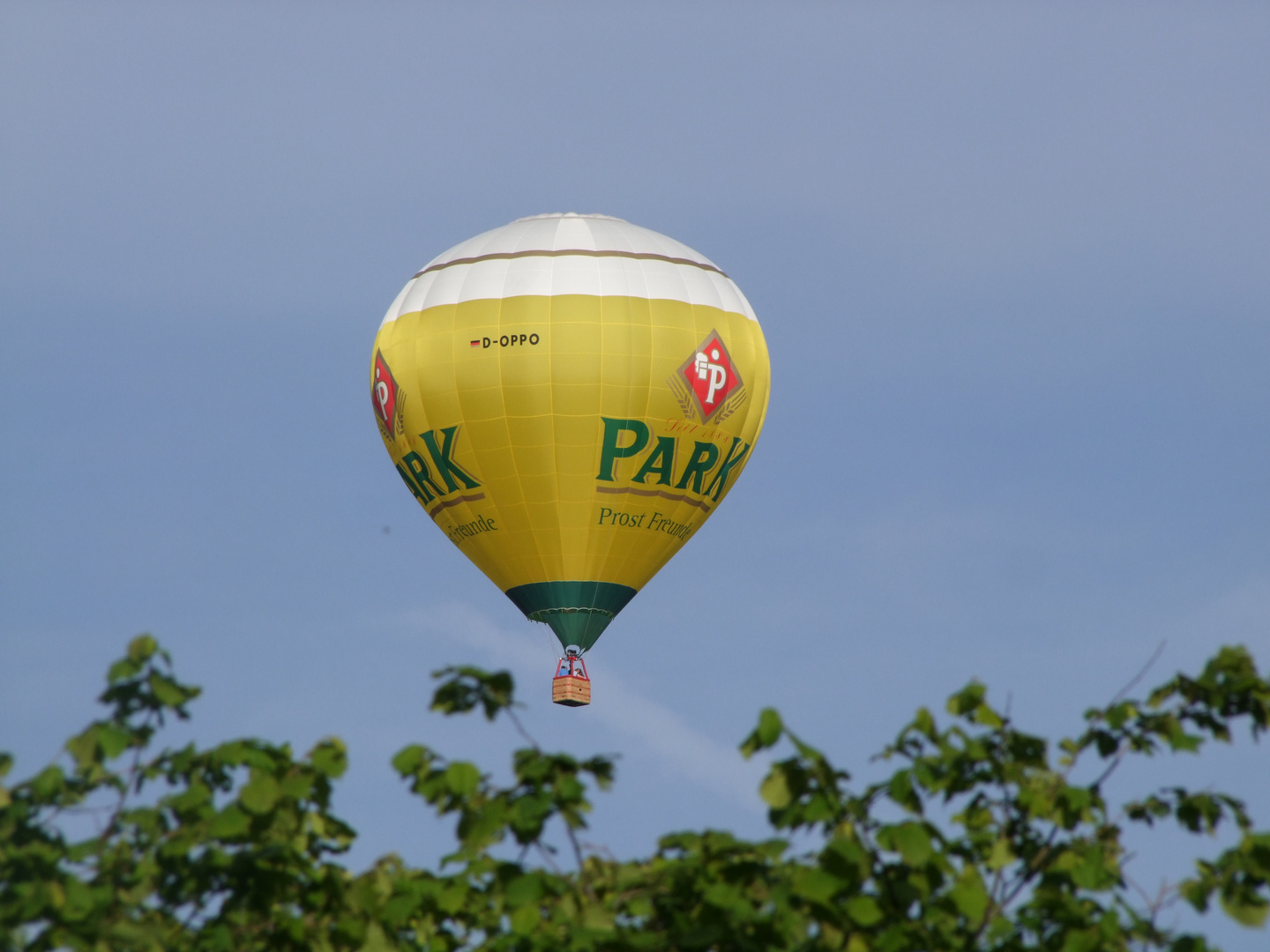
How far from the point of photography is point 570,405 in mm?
32812

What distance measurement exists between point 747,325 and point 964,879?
26.9 m

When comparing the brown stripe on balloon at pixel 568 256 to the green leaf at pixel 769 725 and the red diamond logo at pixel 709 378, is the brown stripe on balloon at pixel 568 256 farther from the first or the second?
the green leaf at pixel 769 725

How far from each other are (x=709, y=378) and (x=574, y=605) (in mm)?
4665

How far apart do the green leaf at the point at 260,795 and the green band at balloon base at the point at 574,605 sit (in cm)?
2518

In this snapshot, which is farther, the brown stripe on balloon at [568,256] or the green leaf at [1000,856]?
the brown stripe on balloon at [568,256]

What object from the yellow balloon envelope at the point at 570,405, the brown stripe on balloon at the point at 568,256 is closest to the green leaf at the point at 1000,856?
the yellow balloon envelope at the point at 570,405

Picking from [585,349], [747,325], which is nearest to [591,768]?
[585,349]

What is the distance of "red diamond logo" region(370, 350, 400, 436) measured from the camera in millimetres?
34781

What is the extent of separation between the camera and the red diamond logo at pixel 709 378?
33.3 metres

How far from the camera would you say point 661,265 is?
34.3m

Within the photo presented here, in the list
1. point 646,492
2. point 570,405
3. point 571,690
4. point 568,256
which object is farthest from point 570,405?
point 571,690

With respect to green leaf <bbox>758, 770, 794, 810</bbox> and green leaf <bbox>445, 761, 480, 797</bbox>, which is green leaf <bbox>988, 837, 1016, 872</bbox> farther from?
green leaf <bbox>445, 761, 480, 797</bbox>

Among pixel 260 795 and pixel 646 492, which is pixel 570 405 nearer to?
pixel 646 492

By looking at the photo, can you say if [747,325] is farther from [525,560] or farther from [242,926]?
[242,926]
